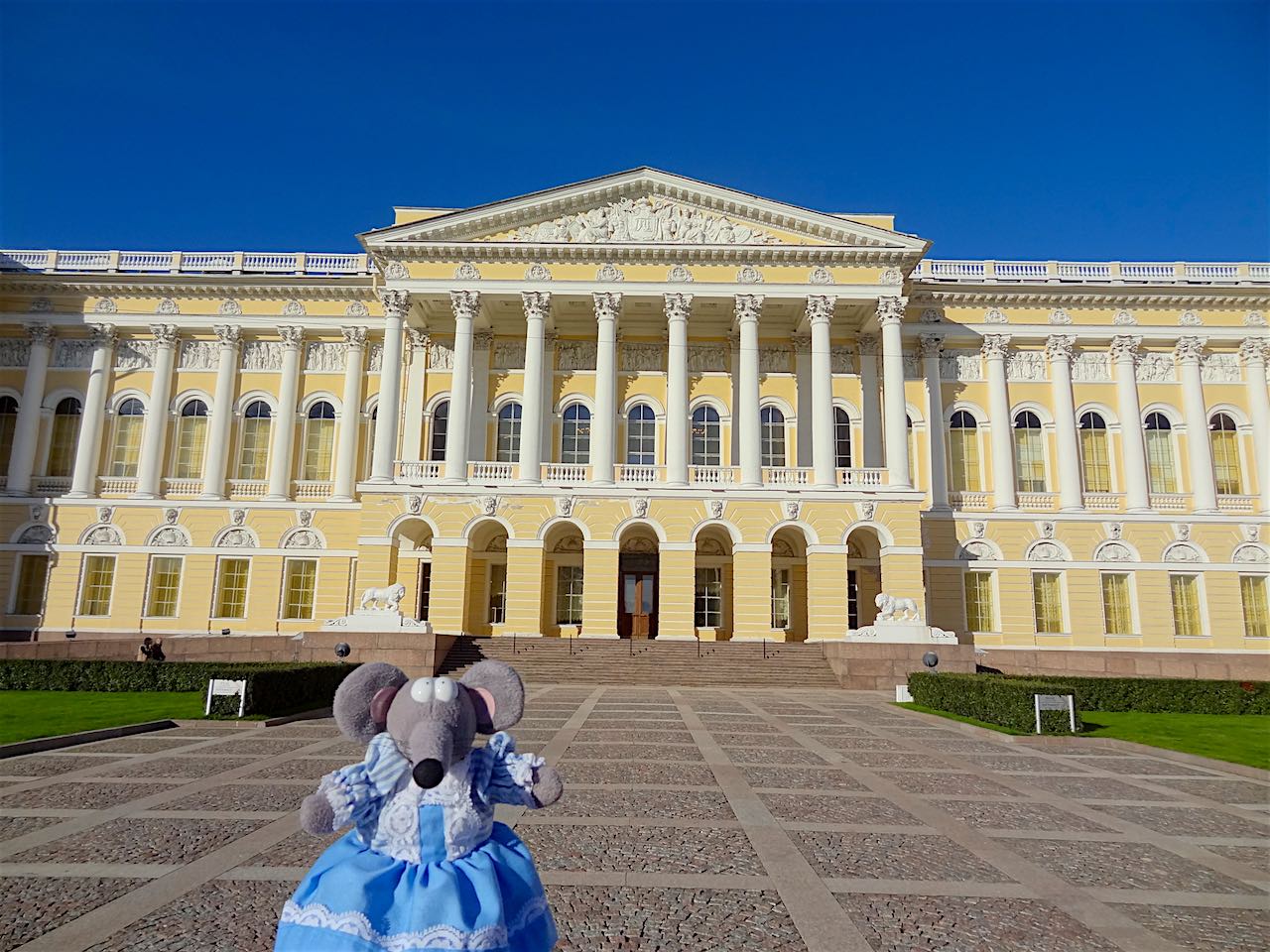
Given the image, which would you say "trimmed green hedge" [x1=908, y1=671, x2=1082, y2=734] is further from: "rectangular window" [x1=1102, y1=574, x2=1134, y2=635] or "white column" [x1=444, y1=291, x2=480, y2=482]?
"white column" [x1=444, y1=291, x2=480, y2=482]

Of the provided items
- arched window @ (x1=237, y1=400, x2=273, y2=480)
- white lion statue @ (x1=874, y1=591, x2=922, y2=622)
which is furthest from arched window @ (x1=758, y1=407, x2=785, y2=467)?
arched window @ (x1=237, y1=400, x2=273, y2=480)

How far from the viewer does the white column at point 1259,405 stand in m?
34.0

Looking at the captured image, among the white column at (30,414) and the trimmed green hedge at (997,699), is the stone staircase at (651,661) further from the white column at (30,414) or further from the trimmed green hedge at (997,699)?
the white column at (30,414)

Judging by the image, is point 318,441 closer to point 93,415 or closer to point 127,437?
point 127,437

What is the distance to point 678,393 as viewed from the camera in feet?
101

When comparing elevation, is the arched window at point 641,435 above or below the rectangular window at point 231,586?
above

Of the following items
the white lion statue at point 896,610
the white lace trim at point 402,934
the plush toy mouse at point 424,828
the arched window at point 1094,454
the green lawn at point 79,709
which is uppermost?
the arched window at point 1094,454

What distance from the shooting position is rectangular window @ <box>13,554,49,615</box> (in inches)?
1302

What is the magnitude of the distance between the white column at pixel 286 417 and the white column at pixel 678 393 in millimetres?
16000

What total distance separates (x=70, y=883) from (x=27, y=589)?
113ft

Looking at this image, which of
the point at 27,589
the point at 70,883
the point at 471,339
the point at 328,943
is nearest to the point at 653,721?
the point at 70,883

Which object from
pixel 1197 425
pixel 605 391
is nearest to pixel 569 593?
pixel 605 391

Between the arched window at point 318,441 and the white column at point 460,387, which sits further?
the arched window at point 318,441

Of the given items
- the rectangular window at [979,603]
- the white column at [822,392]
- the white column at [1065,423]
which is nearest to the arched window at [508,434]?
the white column at [822,392]
